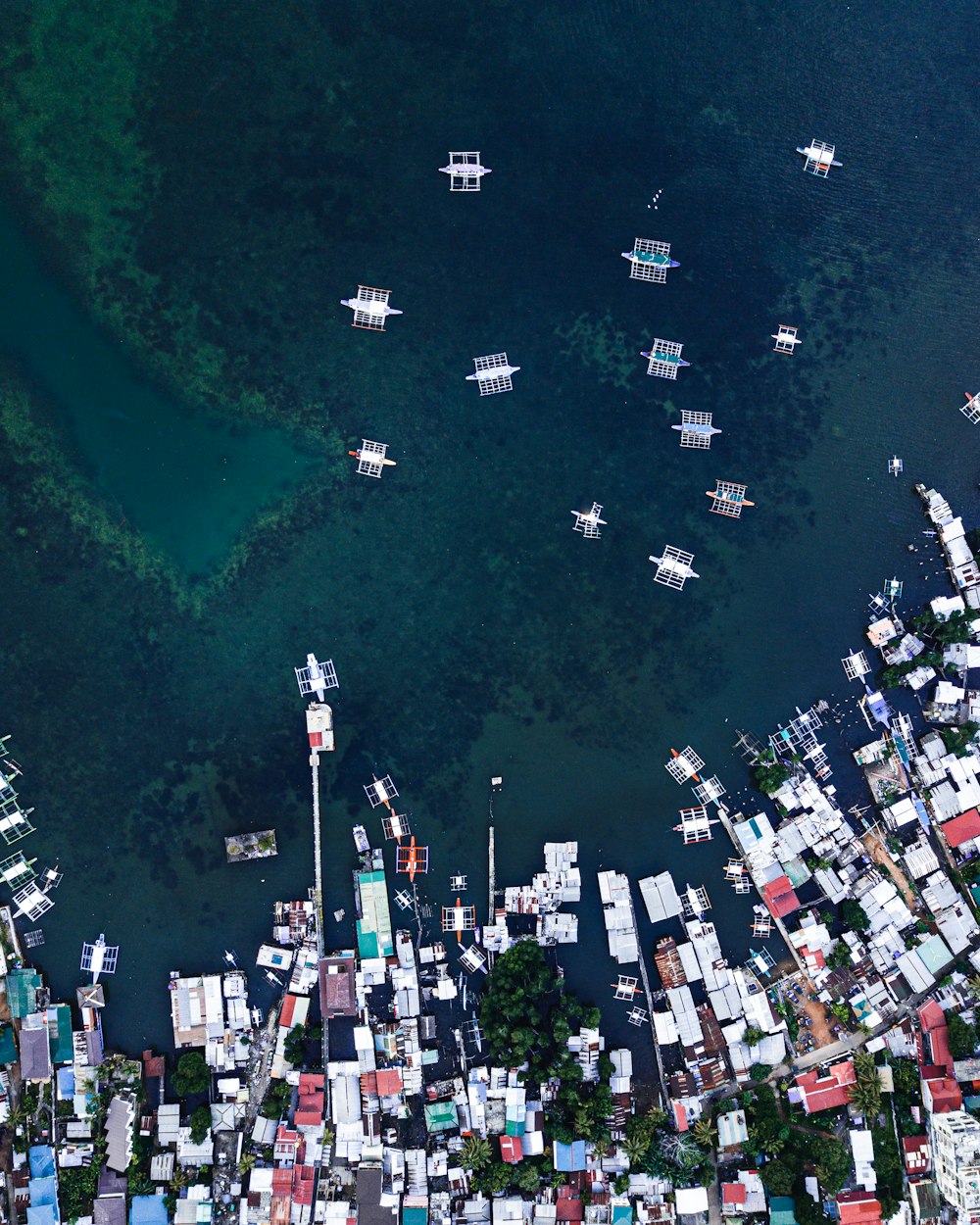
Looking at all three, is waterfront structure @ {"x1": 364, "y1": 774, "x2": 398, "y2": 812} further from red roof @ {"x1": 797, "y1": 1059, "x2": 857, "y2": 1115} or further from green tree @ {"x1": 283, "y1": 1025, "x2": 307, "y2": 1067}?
red roof @ {"x1": 797, "y1": 1059, "x2": 857, "y2": 1115}

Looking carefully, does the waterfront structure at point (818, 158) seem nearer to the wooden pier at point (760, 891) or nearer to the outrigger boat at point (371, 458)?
the outrigger boat at point (371, 458)

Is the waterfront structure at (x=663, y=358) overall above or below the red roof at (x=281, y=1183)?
above

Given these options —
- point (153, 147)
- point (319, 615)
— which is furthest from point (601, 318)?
point (153, 147)

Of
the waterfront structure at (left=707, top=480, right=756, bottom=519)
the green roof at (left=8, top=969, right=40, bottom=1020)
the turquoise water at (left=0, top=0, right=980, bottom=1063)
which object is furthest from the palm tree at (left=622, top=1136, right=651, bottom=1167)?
the waterfront structure at (left=707, top=480, right=756, bottom=519)

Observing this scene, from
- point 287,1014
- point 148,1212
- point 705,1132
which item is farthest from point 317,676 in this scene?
point 705,1132

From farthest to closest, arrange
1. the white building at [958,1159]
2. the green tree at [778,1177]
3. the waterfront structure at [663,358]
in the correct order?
the waterfront structure at [663,358], the green tree at [778,1177], the white building at [958,1159]

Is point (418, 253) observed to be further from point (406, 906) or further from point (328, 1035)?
point (328, 1035)

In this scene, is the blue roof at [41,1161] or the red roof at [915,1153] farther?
the red roof at [915,1153]

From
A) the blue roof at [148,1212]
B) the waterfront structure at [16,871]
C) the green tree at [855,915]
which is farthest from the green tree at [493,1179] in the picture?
the waterfront structure at [16,871]
